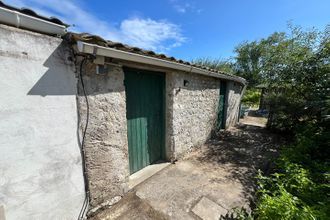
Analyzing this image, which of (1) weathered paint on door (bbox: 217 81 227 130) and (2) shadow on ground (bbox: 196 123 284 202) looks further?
(1) weathered paint on door (bbox: 217 81 227 130)

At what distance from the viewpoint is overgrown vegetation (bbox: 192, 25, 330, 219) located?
2.41 metres

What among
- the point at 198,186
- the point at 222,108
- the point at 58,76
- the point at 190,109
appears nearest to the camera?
the point at 58,76

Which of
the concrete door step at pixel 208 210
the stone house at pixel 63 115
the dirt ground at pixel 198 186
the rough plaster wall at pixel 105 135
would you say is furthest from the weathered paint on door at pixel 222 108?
the rough plaster wall at pixel 105 135

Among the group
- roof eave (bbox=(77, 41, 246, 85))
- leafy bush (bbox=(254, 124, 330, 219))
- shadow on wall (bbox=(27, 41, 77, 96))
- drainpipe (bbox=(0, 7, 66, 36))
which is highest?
drainpipe (bbox=(0, 7, 66, 36))

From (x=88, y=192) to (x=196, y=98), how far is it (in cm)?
404

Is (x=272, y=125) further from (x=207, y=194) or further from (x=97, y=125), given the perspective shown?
(x=97, y=125)

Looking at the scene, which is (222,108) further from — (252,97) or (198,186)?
(252,97)

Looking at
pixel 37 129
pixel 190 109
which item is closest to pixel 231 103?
pixel 190 109

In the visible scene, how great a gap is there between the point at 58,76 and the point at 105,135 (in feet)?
3.89

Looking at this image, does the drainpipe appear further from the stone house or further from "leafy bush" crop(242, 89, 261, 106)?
"leafy bush" crop(242, 89, 261, 106)

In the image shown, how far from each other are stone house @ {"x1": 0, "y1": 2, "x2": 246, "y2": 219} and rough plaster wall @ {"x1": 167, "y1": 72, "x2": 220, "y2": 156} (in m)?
0.85

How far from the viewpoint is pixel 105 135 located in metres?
2.79

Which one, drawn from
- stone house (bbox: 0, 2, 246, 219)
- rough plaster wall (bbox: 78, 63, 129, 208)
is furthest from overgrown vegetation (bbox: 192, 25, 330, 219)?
stone house (bbox: 0, 2, 246, 219)

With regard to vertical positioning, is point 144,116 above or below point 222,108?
above
